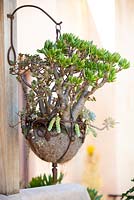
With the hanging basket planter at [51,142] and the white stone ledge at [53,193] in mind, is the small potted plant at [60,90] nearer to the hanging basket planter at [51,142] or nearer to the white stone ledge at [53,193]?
the hanging basket planter at [51,142]

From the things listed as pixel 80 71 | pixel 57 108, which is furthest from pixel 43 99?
pixel 80 71

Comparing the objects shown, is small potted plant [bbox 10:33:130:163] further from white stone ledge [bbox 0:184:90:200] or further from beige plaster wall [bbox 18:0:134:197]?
beige plaster wall [bbox 18:0:134:197]

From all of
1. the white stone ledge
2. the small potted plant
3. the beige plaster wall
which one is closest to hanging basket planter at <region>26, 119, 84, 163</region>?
the small potted plant

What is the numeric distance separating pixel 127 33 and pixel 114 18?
319 millimetres

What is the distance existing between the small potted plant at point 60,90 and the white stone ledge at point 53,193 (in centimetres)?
22

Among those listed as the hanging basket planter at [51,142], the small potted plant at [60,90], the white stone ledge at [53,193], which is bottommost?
the white stone ledge at [53,193]

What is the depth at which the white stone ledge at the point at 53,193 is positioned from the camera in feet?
6.28

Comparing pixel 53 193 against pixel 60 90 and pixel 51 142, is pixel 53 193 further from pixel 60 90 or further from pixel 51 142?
pixel 60 90

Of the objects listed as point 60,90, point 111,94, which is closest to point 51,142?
point 60,90

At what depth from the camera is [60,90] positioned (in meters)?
1.82

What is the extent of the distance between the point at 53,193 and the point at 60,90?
1.91 ft

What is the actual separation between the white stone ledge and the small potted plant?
0.22 metres

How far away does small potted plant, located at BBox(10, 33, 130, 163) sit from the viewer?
1811mm

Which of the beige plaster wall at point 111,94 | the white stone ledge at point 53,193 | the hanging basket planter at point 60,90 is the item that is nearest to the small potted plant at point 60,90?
the hanging basket planter at point 60,90
